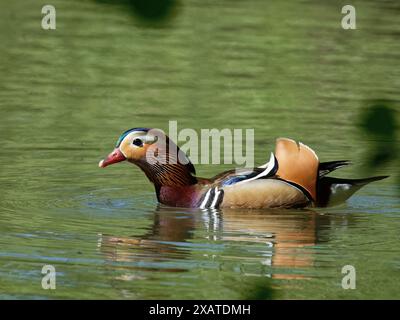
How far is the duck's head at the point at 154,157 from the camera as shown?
1003 centimetres

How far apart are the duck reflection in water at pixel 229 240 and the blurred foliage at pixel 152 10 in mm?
3425

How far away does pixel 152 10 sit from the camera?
3857 mm

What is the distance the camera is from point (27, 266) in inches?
292

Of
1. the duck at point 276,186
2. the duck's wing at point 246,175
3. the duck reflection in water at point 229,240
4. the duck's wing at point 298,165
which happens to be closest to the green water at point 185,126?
the duck reflection in water at point 229,240

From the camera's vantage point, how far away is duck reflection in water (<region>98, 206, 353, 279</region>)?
7566 mm

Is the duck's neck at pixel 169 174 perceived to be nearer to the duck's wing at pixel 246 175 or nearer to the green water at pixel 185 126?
the green water at pixel 185 126

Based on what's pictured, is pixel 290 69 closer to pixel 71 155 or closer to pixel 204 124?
pixel 204 124

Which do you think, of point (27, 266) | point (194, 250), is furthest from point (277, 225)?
point (27, 266)

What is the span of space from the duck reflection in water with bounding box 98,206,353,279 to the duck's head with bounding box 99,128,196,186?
1.44ft

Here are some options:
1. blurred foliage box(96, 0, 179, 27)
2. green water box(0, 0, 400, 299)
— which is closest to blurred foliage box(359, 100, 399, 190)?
green water box(0, 0, 400, 299)

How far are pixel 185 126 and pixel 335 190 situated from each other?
280 cm

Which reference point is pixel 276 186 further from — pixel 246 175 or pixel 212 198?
pixel 212 198

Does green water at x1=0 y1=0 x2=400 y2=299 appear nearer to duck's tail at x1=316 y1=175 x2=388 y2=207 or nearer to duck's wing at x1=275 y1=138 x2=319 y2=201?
duck's tail at x1=316 y1=175 x2=388 y2=207
